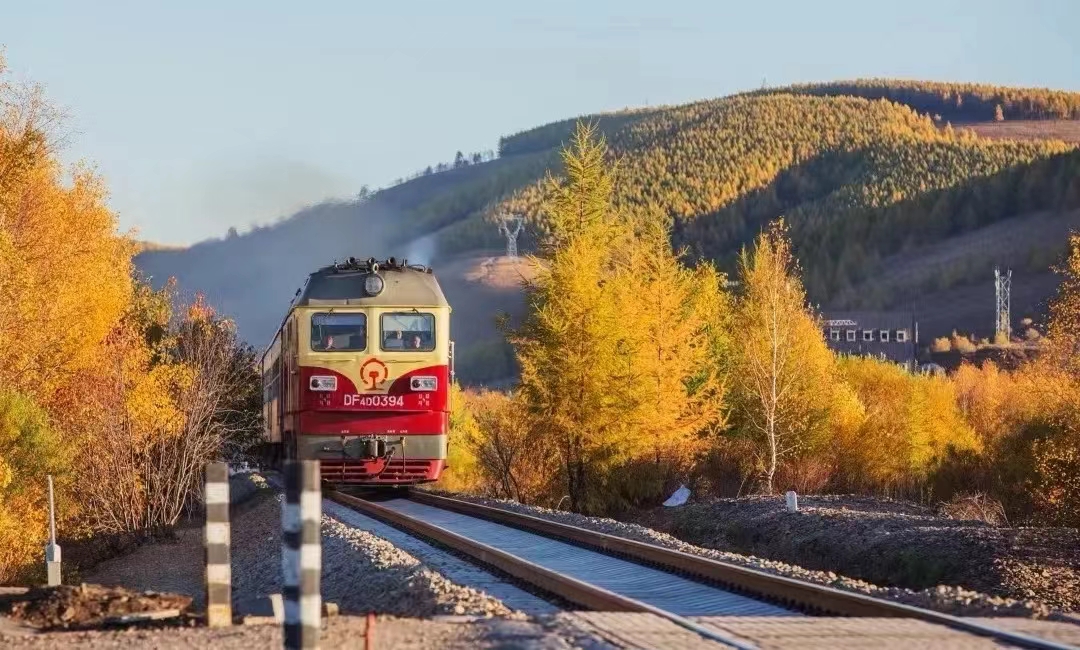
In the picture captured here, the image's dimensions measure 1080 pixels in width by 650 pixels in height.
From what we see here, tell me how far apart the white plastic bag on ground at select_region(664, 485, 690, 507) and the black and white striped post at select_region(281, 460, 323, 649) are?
29.6 metres

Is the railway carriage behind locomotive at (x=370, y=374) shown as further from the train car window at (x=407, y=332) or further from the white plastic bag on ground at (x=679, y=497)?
the white plastic bag on ground at (x=679, y=497)

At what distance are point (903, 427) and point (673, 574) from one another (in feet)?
150

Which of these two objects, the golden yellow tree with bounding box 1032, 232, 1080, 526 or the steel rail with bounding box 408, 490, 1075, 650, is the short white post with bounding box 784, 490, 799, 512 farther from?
the golden yellow tree with bounding box 1032, 232, 1080, 526

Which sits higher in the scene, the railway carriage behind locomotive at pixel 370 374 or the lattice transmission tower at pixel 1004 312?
the lattice transmission tower at pixel 1004 312

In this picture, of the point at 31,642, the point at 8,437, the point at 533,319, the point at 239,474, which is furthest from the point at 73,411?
the point at 31,642

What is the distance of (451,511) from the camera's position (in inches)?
1009

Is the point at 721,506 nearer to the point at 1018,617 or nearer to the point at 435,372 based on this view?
the point at 435,372

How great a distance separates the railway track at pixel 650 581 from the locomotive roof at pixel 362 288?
178 inches

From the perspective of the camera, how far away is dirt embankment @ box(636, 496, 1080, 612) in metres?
17.1

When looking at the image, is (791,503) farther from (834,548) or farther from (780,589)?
(780,589)

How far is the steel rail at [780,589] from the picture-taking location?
9.48 meters

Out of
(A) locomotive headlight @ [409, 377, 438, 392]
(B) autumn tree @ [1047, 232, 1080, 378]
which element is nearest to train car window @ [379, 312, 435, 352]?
(A) locomotive headlight @ [409, 377, 438, 392]

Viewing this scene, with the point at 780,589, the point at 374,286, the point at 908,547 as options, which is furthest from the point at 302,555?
the point at 374,286

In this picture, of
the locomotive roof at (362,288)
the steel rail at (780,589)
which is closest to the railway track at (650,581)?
the steel rail at (780,589)
